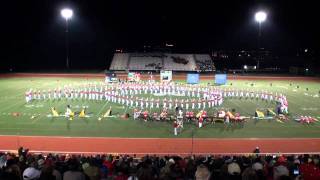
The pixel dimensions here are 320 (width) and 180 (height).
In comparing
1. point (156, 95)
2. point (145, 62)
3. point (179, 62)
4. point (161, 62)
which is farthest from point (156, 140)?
point (179, 62)

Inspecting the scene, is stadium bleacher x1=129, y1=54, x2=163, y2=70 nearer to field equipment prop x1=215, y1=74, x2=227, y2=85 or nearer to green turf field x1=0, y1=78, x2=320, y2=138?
field equipment prop x1=215, y1=74, x2=227, y2=85

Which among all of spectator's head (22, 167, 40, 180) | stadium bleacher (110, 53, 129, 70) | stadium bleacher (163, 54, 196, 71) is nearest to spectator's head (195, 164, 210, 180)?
spectator's head (22, 167, 40, 180)

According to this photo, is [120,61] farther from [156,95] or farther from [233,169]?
[233,169]

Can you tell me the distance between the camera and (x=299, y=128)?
23.5 meters

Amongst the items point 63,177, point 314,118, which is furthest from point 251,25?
point 63,177

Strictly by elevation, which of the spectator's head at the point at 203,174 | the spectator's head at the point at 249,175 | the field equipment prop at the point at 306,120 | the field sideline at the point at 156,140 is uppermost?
the spectator's head at the point at 249,175

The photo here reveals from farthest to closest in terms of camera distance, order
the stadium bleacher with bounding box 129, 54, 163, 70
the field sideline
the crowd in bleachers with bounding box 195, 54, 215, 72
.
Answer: the crowd in bleachers with bounding box 195, 54, 215, 72, the stadium bleacher with bounding box 129, 54, 163, 70, the field sideline

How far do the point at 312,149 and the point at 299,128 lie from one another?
14.4 feet

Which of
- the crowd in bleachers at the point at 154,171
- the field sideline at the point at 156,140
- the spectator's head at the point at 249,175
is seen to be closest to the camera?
the spectator's head at the point at 249,175

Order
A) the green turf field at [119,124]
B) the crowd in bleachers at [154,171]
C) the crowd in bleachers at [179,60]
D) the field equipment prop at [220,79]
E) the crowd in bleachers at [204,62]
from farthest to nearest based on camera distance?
the crowd in bleachers at [179,60] → the crowd in bleachers at [204,62] → the field equipment prop at [220,79] → the green turf field at [119,124] → the crowd in bleachers at [154,171]

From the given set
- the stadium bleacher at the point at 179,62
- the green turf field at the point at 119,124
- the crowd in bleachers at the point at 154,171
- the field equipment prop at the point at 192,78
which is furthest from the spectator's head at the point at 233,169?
the stadium bleacher at the point at 179,62

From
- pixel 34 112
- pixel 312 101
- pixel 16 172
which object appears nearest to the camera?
pixel 16 172

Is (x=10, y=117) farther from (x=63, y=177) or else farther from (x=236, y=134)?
(x=63, y=177)

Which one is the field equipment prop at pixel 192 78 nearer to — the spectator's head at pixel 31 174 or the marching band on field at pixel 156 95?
the marching band on field at pixel 156 95
